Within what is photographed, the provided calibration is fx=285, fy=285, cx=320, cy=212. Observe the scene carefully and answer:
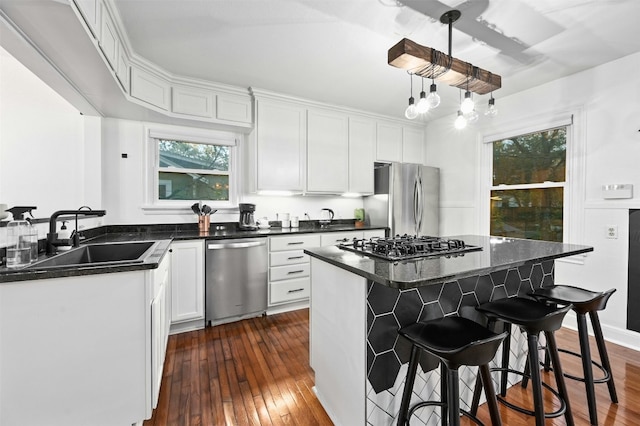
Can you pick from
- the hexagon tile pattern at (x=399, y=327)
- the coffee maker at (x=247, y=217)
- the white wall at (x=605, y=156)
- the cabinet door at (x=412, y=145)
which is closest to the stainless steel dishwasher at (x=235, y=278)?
the coffee maker at (x=247, y=217)

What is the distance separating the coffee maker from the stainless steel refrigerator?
1792 mm

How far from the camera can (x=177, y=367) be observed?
7.09 feet

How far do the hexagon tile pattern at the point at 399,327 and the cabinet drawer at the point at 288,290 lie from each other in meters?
1.95

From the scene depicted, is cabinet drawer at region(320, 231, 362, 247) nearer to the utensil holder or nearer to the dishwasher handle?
the dishwasher handle

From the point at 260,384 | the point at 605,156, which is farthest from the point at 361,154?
the point at 260,384

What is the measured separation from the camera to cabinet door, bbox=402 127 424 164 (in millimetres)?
4539

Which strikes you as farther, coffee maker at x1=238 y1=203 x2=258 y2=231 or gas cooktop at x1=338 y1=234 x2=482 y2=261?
coffee maker at x1=238 y1=203 x2=258 y2=231

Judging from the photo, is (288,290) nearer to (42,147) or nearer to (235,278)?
(235,278)

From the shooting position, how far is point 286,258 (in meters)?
3.24

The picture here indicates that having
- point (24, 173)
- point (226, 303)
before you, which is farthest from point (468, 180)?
point (24, 173)

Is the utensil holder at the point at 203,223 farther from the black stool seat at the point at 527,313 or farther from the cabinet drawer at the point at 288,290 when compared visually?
the black stool seat at the point at 527,313

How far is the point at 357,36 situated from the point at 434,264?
1891 millimetres

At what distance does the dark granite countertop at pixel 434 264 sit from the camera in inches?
45.1

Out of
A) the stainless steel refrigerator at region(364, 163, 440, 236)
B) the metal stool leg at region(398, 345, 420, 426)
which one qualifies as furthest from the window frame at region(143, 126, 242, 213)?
the metal stool leg at region(398, 345, 420, 426)
